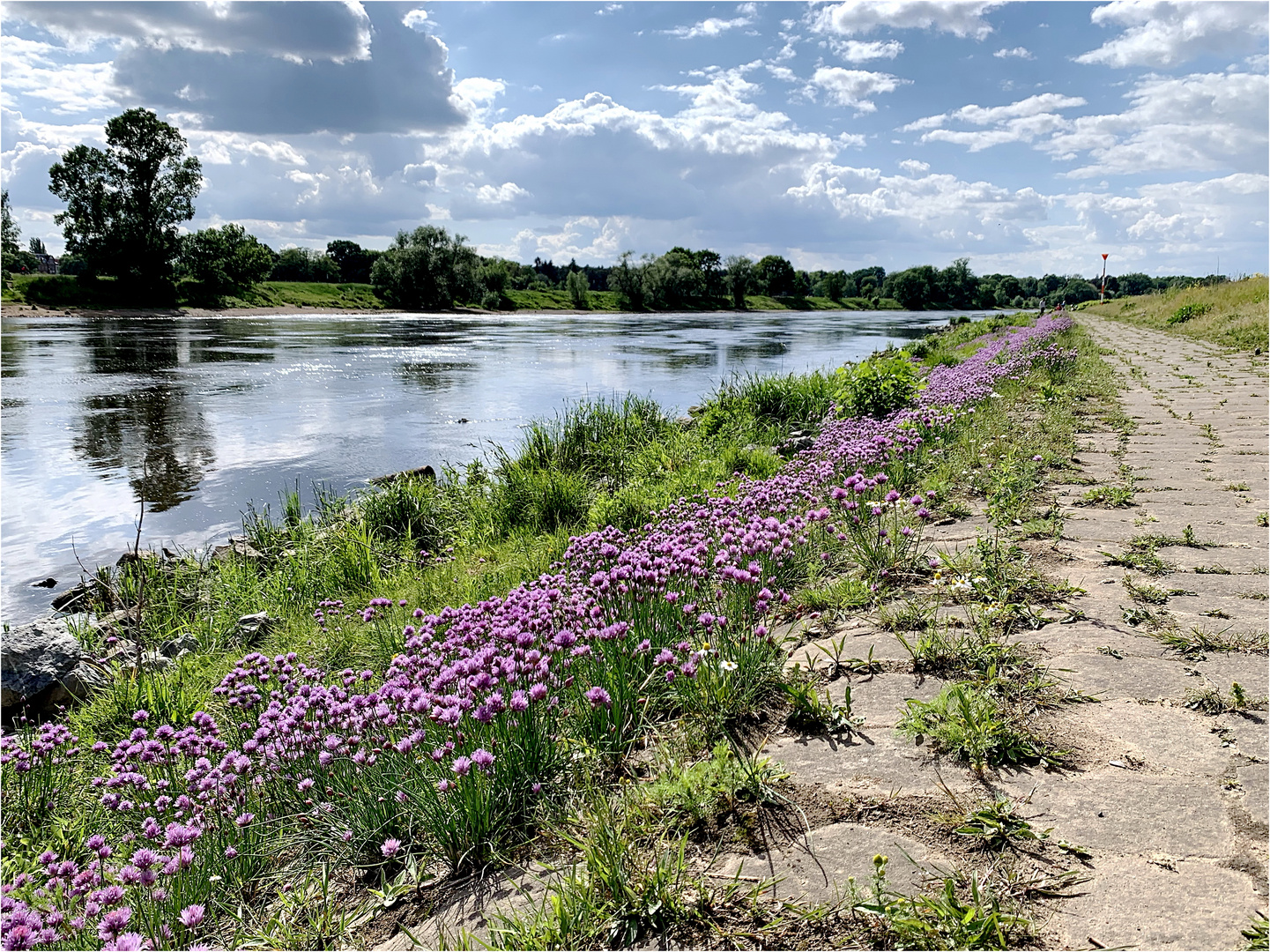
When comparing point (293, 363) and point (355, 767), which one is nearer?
point (355, 767)

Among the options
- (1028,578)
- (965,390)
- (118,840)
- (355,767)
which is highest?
(965,390)

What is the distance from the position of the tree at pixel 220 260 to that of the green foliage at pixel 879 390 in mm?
74445

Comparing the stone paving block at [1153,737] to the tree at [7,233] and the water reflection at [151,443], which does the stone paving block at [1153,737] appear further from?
the tree at [7,233]

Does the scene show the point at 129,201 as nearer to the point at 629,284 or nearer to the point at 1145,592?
the point at 629,284

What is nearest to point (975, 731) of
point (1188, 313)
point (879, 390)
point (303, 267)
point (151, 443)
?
point (879, 390)

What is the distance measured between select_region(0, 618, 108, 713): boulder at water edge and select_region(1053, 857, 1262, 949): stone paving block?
609cm

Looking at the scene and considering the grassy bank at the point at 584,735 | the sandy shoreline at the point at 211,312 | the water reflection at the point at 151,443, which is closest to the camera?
the grassy bank at the point at 584,735

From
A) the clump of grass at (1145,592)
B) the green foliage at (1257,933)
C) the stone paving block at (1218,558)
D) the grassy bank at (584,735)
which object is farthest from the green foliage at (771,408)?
the green foliage at (1257,933)

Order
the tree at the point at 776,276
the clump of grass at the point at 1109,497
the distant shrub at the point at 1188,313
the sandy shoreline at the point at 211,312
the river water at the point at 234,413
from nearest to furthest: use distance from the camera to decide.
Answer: the clump of grass at the point at 1109,497
the river water at the point at 234,413
the distant shrub at the point at 1188,313
the sandy shoreline at the point at 211,312
the tree at the point at 776,276

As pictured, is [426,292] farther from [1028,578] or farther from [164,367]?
[1028,578]

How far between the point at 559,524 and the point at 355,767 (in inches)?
198

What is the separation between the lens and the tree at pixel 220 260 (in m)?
68.9

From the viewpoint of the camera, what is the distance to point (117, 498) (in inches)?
419

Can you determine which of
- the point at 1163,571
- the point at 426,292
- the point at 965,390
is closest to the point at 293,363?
the point at 965,390
